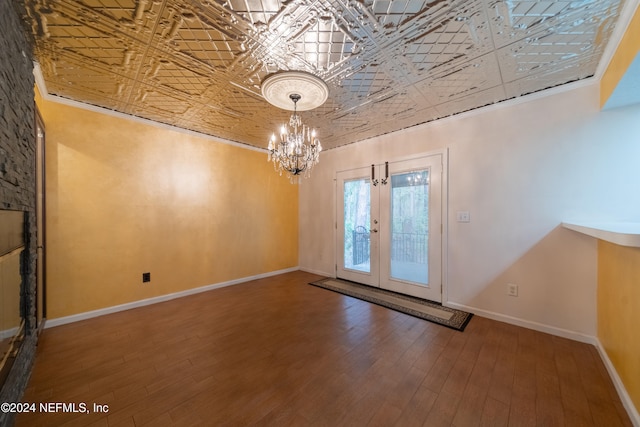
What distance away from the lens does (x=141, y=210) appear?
3.18 m

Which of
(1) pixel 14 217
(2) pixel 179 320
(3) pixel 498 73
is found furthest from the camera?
(2) pixel 179 320

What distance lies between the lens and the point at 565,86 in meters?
2.35

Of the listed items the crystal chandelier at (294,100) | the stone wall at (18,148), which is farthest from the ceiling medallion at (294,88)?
the stone wall at (18,148)

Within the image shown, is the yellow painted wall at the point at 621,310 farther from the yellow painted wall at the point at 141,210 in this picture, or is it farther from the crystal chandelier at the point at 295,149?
the yellow painted wall at the point at 141,210

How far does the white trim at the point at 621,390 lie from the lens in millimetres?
1379

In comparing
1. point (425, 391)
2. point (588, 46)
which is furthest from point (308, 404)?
point (588, 46)

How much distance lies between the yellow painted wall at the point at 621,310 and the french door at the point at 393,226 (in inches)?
56.3

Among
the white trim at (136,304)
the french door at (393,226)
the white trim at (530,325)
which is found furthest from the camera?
the french door at (393,226)

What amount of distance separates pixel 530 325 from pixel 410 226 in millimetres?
1711

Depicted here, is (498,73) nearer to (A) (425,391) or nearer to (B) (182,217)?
(A) (425,391)

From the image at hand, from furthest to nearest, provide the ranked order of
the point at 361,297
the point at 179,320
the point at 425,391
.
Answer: the point at 361,297
the point at 179,320
the point at 425,391

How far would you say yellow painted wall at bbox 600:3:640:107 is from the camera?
1.45 m

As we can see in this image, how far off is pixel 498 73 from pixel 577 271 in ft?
6.92

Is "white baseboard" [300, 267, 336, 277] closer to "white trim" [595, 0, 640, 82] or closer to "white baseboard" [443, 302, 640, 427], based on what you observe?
"white baseboard" [443, 302, 640, 427]
